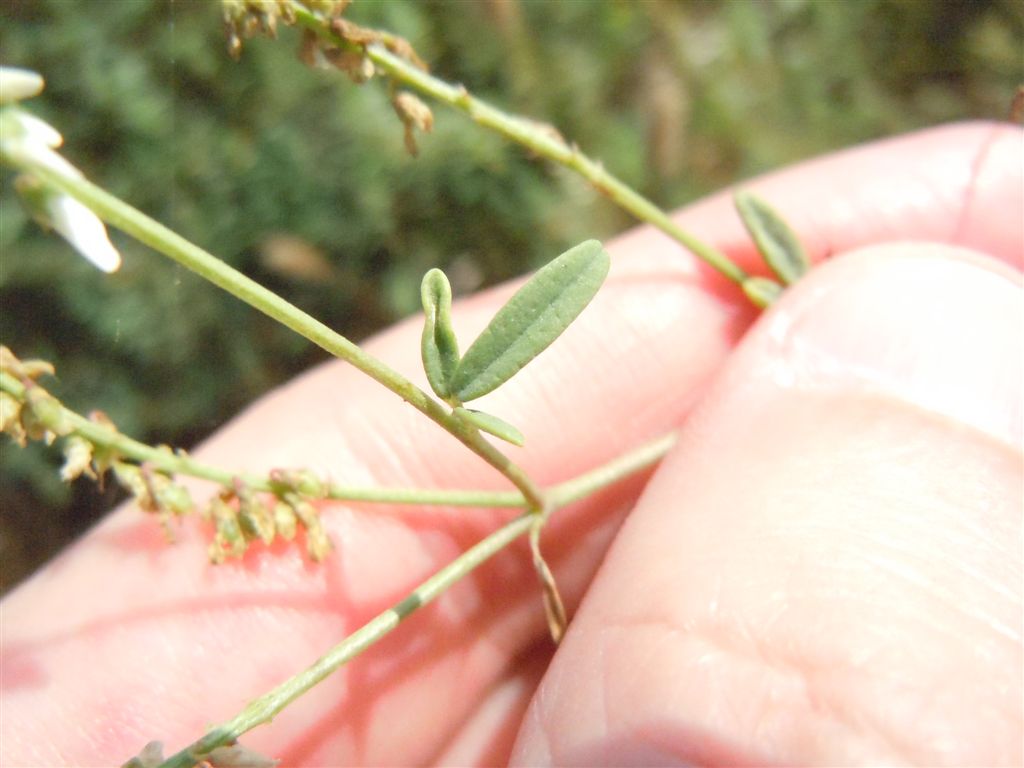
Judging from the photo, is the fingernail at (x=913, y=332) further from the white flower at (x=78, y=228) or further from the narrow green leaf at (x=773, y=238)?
the white flower at (x=78, y=228)

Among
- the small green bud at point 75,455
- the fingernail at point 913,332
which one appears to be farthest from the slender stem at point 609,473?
the small green bud at point 75,455

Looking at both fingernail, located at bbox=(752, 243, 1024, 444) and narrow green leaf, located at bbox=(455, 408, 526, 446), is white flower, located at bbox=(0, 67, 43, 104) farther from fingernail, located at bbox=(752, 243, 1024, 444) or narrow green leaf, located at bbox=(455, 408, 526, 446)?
fingernail, located at bbox=(752, 243, 1024, 444)

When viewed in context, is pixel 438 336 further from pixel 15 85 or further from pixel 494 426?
pixel 15 85

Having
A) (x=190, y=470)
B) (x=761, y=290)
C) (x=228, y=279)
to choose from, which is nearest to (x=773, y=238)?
(x=761, y=290)

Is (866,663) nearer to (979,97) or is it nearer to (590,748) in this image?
(590,748)

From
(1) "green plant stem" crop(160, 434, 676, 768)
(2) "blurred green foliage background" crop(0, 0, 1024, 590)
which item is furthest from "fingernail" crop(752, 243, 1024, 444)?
(2) "blurred green foliage background" crop(0, 0, 1024, 590)

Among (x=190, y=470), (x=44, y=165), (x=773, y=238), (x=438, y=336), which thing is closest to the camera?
(x=44, y=165)

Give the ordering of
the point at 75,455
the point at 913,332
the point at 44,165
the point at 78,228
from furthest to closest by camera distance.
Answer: the point at 913,332, the point at 75,455, the point at 78,228, the point at 44,165
